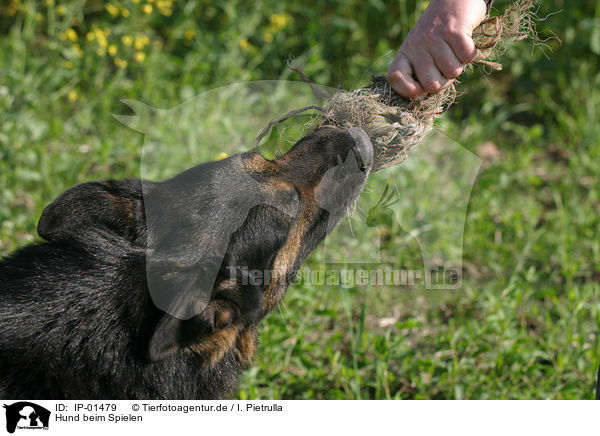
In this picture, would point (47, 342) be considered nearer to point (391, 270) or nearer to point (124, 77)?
point (391, 270)

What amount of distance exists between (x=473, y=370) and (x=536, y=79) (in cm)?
427

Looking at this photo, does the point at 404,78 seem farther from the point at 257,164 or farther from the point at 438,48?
the point at 257,164

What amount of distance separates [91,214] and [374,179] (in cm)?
230

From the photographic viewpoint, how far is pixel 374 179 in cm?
479

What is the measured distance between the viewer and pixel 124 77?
6828 mm

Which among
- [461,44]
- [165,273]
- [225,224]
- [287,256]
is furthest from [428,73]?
[165,273]

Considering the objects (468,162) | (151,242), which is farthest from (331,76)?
(151,242)

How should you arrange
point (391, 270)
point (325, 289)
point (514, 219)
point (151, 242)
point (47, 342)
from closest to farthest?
point (47, 342)
point (151, 242)
point (325, 289)
point (391, 270)
point (514, 219)

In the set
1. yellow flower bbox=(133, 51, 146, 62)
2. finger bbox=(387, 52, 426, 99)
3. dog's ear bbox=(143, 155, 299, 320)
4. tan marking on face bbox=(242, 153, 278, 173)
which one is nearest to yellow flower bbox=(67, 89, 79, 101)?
yellow flower bbox=(133, 51, 146, 62)

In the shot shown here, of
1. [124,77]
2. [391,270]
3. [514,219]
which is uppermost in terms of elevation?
[124,77]

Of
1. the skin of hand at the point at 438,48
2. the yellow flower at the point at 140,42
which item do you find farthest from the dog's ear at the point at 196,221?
the yellow flower at the point at 140,42

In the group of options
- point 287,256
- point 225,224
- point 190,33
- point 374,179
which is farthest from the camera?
point 190,33

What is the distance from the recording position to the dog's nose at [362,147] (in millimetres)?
3338

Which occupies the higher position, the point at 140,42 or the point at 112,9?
the point at 112,9
